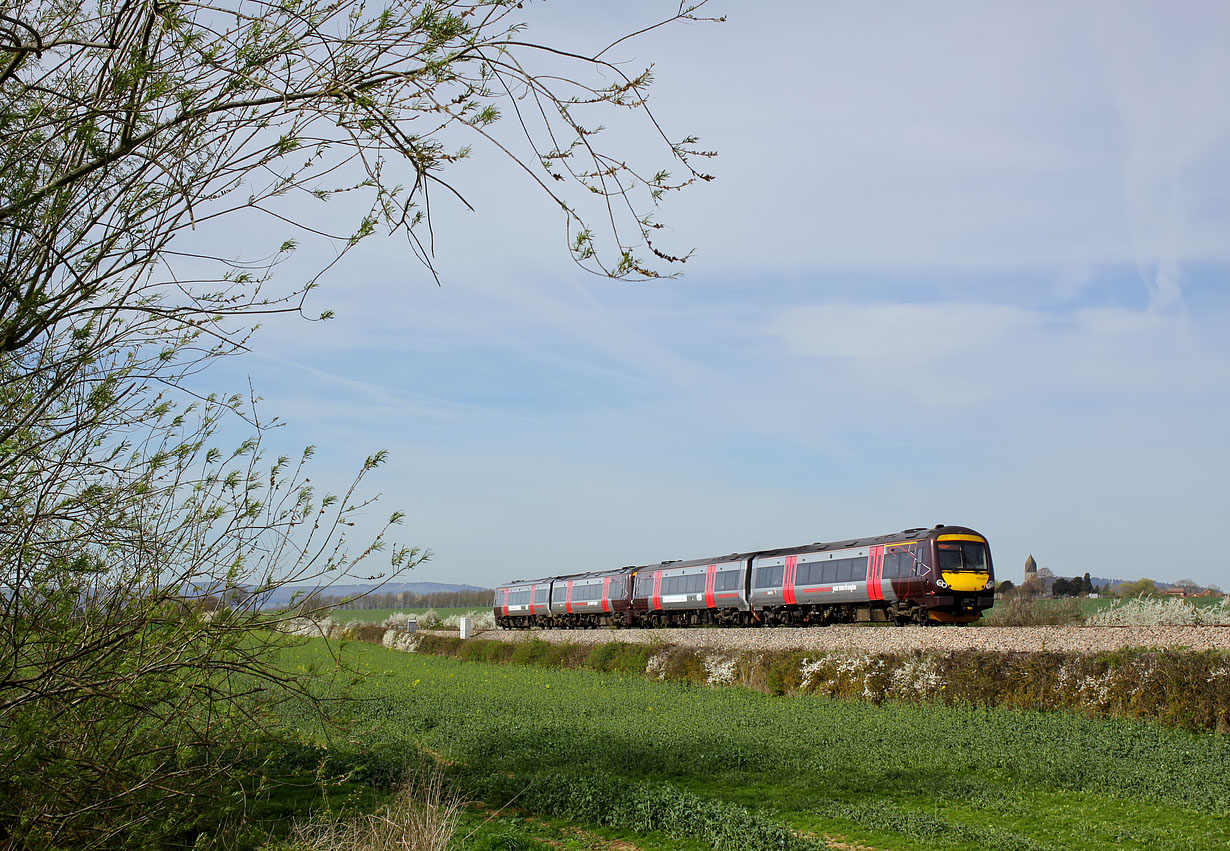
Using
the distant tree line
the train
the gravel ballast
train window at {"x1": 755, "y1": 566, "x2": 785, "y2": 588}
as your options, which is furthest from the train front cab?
the distant tree line

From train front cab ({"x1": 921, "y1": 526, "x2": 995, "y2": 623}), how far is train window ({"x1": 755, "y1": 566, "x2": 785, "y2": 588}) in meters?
5.91

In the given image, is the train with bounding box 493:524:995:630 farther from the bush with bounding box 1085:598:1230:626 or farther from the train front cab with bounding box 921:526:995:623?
the bush with bounding box 1085:598:1230:626

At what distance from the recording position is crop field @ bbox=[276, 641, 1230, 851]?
852 cm

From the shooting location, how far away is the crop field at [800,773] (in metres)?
8.52

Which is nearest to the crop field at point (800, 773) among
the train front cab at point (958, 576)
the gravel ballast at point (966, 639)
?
the gravel ballast at point (966, 639)

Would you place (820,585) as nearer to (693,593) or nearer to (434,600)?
(693,593)

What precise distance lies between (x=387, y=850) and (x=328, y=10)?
500 cm

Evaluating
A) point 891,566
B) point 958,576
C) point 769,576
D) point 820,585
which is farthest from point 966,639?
point 769,576

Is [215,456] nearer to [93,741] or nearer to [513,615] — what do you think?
[93,741]

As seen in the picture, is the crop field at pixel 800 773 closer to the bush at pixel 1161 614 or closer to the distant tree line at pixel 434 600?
the bush at pixel 1161 614

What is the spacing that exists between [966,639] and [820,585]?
8071 millimetres

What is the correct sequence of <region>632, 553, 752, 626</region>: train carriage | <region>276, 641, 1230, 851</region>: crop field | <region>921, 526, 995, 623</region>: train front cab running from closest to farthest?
<region>276, 641, 1230, 851</region>: crop field < <region>921, 526, 995, 623</region>: train front cab < <region>632, 553, 752, 626</region>: train carriage

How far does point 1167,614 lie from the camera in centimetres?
2345

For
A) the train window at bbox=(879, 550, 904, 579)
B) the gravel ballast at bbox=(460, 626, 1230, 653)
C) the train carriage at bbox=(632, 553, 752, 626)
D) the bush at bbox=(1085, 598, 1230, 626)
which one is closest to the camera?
the gravel ballast at bbox=(460, 626, 1230, 653)
